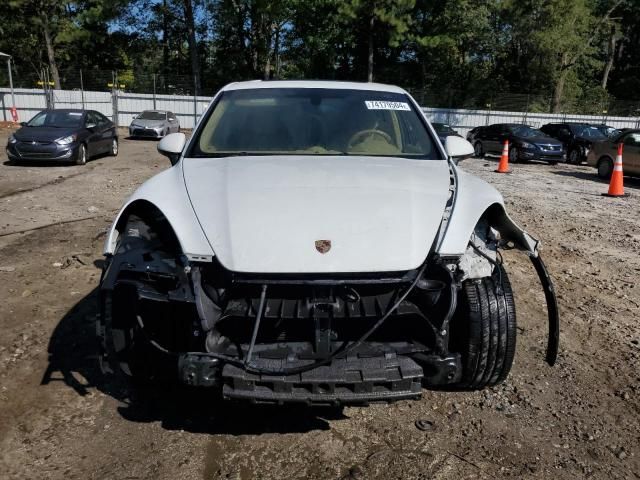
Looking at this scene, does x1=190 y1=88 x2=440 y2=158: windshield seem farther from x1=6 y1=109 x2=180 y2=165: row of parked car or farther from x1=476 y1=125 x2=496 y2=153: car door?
x1=476 y1=125 x2=496 y2=153: car door

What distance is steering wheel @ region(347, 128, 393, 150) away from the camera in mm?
3838

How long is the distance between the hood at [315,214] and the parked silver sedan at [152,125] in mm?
20796

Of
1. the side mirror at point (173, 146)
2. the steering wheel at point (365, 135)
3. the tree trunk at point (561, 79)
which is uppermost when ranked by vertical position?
the tree trunk at point (561, 79)

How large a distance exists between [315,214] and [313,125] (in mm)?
1310

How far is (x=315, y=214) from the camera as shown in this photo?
2721 mm

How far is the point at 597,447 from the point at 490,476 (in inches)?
26.7

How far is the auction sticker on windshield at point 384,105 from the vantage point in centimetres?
404

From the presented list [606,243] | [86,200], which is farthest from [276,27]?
[606,243]

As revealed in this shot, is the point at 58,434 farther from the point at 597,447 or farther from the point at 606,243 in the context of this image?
the point at 606,243

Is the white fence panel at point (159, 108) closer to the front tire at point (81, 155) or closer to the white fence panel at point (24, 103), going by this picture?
the white fence panel at point (24, 103)

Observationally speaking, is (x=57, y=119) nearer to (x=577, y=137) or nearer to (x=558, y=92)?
(x=577, y=137)

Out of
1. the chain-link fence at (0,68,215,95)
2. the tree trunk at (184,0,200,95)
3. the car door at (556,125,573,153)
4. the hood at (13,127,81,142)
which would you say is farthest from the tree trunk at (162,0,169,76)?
the hood at (13,127,81,142)

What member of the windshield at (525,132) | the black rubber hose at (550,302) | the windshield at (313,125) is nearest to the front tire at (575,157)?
the windshield at (525,132)

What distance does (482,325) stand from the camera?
108 inches
